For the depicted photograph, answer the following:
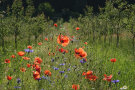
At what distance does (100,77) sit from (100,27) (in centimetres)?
638

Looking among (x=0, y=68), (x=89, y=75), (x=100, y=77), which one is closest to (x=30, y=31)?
(x=0, y=68)

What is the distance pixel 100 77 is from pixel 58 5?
18.1 meters

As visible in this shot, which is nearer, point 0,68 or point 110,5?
point 0,68

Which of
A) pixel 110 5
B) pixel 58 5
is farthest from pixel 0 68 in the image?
pixel 58 5

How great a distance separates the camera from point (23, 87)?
7.94 feet

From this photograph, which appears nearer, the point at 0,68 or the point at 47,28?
the point at 0,68

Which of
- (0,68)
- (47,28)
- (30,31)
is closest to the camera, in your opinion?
(0,68)

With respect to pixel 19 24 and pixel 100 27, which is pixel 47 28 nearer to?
pixel 19 24

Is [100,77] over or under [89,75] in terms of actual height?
under

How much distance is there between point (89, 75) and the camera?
214 cm

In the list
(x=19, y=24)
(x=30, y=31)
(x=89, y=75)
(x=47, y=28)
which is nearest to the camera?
(x=89, y=75)

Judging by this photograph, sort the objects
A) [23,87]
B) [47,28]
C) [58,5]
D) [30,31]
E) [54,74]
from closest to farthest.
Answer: [23,87], [54,74], [30,31], [47,28], [58,5]

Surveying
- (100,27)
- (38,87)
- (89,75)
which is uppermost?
(89,75)

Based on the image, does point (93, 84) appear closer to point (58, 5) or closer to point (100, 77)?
point (100, 77)
